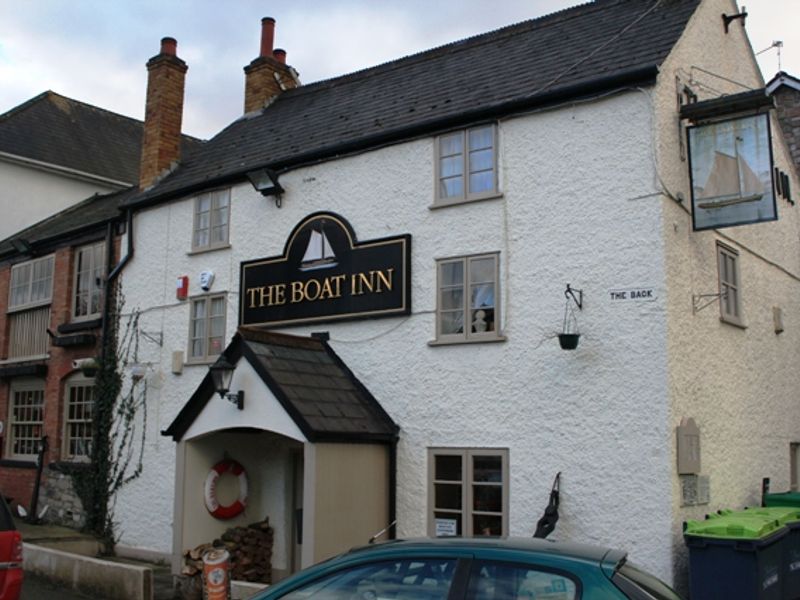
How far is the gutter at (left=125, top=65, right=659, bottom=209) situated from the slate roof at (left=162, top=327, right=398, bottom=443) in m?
3.04

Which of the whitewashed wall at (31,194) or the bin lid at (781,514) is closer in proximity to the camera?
the bin lid at (781,514)

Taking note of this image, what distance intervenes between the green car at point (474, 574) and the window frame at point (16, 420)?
49.8ft

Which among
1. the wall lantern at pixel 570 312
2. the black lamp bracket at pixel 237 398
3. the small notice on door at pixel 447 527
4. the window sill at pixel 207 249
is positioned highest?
the window sill at pixel 207 249

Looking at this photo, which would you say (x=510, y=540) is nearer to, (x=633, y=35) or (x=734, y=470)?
(x=734, y=470)

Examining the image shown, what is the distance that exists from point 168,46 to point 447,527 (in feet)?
39.3

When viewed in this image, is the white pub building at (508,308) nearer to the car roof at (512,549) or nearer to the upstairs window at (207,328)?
the upstairs window at (207,328)

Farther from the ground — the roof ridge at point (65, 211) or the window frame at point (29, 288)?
the roof ridge at point (65, 211)

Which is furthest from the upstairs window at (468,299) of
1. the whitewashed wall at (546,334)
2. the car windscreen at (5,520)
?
the car windscreen at (5,520)

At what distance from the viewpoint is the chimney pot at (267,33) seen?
18.7 m

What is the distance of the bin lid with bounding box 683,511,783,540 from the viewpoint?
8906mm

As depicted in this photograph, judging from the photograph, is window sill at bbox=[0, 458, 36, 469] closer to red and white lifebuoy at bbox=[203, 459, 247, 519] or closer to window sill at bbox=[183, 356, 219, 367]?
window sill at bbox=[183, 356, 219, 367]

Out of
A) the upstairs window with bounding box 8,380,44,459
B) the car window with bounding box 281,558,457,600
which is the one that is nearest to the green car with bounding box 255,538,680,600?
the car window with bounding box 281,558,457,600

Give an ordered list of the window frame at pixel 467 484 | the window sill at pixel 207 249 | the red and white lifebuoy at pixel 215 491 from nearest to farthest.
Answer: the window frame at pixel 467 484 → the red and white lifebuoy at pixel 215 491 → the window sill at pixel 207 249

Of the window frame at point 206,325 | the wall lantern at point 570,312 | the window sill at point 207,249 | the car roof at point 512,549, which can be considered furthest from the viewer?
the window sill at point 207,249
